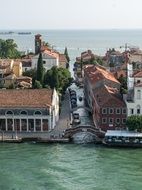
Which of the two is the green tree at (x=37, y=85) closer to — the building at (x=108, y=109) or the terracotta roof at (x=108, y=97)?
the terracotta roof at (x=108, y=97)

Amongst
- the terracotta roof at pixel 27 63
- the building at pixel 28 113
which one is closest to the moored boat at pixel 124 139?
the building at pixel 28 113

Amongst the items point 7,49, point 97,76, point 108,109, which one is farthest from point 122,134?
point 7,49

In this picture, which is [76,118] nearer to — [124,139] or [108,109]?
[108,109]

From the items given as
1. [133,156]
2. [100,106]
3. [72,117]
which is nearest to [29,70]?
[72,117]

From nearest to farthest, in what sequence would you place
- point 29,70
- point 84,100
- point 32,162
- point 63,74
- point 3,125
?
1. point 32,162
2. point 3,125
3. point 84,100
4. point 63,74
5. point 29,70

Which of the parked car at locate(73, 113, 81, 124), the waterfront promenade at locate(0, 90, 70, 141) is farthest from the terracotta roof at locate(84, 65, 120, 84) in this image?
the waterfront promenade at locate(0, 90, 70, 141)

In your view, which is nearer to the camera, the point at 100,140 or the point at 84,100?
the point at 100,140

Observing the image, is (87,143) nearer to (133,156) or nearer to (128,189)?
(133,156)
